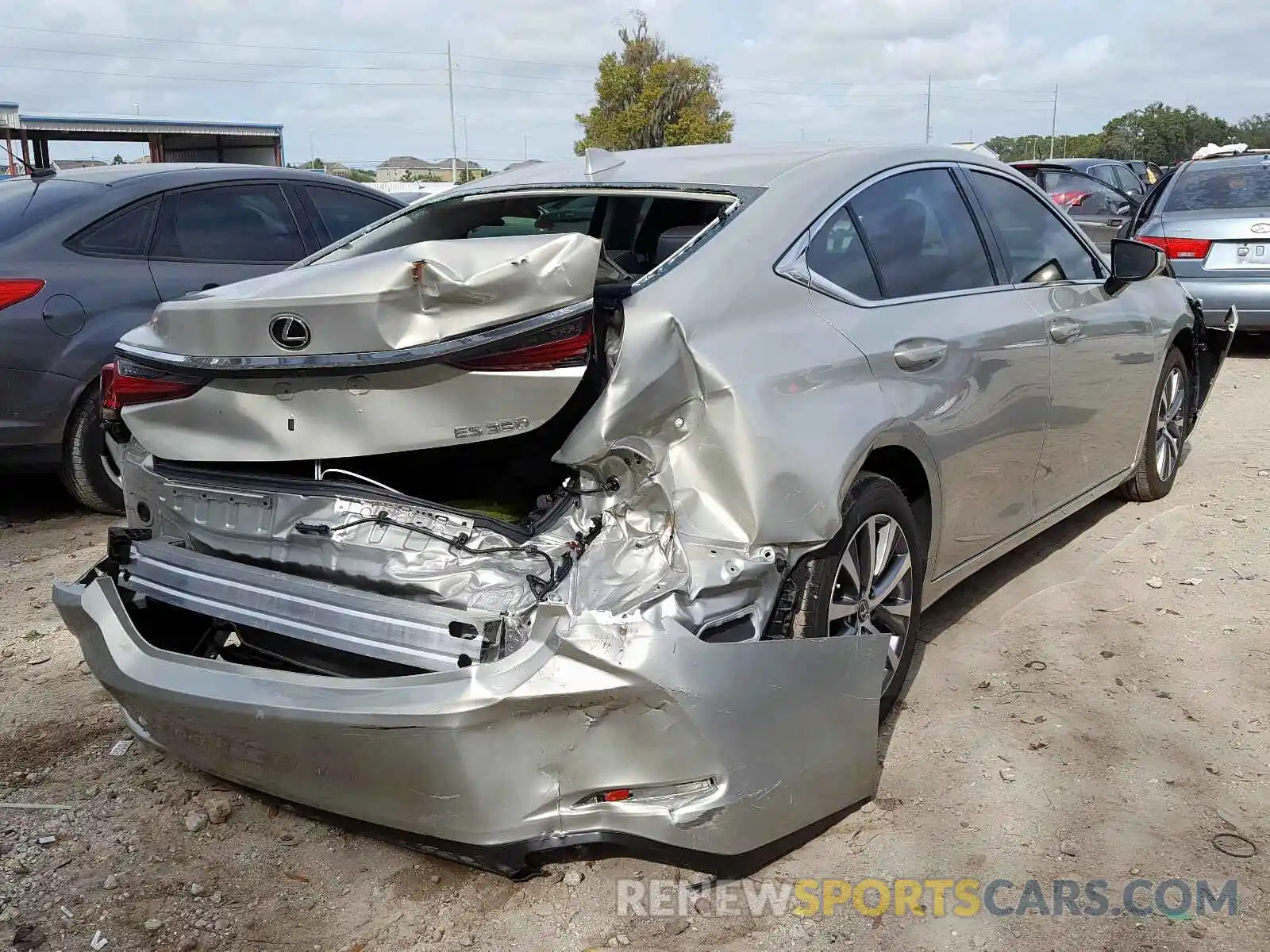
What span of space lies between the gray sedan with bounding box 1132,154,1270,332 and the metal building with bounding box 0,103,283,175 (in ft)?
57.4

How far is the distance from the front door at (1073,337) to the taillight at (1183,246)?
4.71 metres

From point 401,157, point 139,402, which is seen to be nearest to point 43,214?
point 139,402

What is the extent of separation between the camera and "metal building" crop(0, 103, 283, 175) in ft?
76.7

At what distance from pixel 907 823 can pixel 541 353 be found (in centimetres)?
154

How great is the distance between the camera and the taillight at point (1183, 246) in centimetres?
891

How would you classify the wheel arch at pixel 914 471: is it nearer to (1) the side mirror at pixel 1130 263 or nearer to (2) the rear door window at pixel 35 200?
(1) the side mirror at pixel 1130 263

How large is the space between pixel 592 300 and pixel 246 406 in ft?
2.85

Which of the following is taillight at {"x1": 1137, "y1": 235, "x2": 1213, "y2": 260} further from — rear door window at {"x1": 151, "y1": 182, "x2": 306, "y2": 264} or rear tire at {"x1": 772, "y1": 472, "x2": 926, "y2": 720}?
rear tire at {"x1": 772, "y1": 472, "x2": 926, "y2": 720}

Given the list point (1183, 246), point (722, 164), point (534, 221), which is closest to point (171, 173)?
point (534, 221)

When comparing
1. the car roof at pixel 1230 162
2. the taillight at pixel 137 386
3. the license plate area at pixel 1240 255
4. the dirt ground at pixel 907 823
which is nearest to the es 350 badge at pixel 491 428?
the taillight at pixel 137 386

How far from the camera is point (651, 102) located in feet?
135

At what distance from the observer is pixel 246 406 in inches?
107

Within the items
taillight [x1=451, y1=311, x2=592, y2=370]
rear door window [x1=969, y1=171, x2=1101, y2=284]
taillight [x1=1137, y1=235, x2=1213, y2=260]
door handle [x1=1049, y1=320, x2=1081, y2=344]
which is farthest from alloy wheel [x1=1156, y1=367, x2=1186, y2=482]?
taillight [x1=1137, y1=235, x2=1213, y2=260]

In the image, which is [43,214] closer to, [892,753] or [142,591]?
[142,591]
